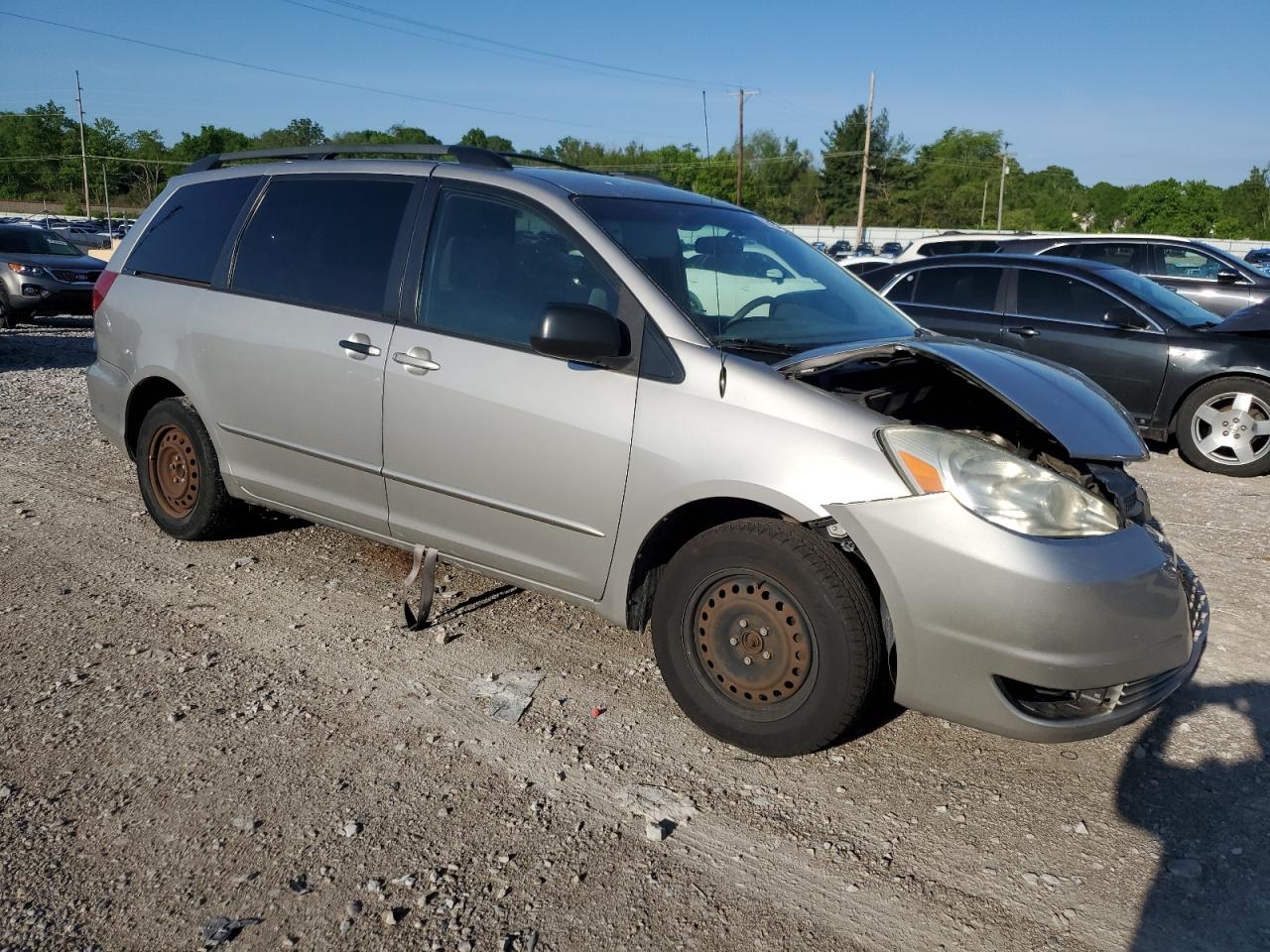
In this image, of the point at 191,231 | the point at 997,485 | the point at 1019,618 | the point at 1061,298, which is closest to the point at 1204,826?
the point at 1019,618

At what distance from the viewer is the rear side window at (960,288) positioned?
29.1ft

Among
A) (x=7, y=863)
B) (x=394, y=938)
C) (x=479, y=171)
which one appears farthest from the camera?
(x=479, y=171)

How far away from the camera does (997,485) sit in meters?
2.98

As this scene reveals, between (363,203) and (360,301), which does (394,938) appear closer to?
(360,301)

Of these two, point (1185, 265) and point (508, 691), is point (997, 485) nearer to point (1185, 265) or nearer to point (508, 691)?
point (508, 691)

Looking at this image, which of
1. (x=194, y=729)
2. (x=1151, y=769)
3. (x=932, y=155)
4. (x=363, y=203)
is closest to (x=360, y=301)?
(x=363, y=203)

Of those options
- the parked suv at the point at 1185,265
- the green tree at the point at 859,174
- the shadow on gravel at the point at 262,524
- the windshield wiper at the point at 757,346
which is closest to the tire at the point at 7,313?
the shadow on gravel at the point at 262,524

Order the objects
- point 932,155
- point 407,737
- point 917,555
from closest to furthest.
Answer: point 917,555 < point 407,737 < point 932,155

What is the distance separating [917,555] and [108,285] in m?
4.50

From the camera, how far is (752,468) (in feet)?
10.5

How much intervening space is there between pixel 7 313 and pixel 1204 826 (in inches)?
641

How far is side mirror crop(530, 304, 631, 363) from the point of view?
341 cm

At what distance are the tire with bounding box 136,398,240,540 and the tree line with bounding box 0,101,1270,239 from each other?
71.9 m

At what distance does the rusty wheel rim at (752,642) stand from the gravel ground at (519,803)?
0.80ft
